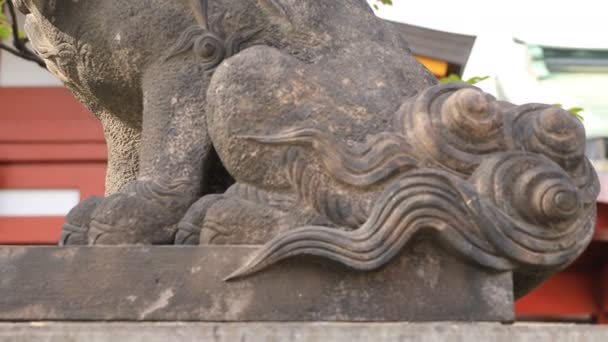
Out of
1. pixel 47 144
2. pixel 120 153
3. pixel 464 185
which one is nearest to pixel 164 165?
pixel 120 153

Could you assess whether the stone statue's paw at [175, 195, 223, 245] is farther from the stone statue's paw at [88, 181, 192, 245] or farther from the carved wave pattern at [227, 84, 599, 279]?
the carved wave pattern at [227, 84, 599, 279]

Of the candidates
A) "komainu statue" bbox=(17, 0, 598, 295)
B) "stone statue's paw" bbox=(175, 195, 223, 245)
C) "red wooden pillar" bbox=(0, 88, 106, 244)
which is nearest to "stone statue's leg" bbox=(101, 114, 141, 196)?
"komainu statue" bbox=(17, 0, 598, 295)

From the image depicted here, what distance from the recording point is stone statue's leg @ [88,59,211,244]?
1.84 metres

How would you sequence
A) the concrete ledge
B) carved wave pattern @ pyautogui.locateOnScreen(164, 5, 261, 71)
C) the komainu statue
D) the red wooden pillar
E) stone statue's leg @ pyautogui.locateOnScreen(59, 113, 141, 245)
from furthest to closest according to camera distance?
the red wooden pillar, stone statue's leg @ pyautogui.locateOnScreen(59, 113, 141, 245), carved wave pattern @ pyautogui.locateOnScreen(164, 5, 261, 71), the komainu statue, the concrete ledge

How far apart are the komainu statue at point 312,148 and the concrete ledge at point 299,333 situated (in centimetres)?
12

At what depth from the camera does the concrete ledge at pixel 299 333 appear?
65.0 inches

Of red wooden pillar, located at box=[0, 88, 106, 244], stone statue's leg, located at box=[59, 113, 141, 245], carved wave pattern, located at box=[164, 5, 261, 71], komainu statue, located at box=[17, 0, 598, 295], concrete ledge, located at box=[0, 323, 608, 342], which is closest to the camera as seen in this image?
concrete ledge, located at box=[0, 323, 608, 342]

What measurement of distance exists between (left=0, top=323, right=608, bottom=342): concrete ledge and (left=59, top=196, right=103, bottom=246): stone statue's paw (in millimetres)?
216

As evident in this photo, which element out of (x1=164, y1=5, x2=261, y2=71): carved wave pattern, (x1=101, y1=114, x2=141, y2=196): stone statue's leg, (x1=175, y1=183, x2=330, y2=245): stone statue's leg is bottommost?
(x1=101, y1=114, x2=141, y2=196): stone statue's leg

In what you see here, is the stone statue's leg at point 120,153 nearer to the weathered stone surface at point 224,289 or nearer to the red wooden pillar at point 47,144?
the weathered stone surface at point 224,289

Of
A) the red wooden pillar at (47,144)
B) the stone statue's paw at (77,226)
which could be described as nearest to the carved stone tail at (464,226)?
the stone statue's paw at (77,226)

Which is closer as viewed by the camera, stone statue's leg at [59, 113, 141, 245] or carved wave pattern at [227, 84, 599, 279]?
carved wave pattern at [227, 84, 599, 279]

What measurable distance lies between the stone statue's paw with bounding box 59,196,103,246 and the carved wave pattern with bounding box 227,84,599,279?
0.32 m

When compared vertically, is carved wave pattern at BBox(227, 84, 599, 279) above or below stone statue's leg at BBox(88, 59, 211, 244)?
below
